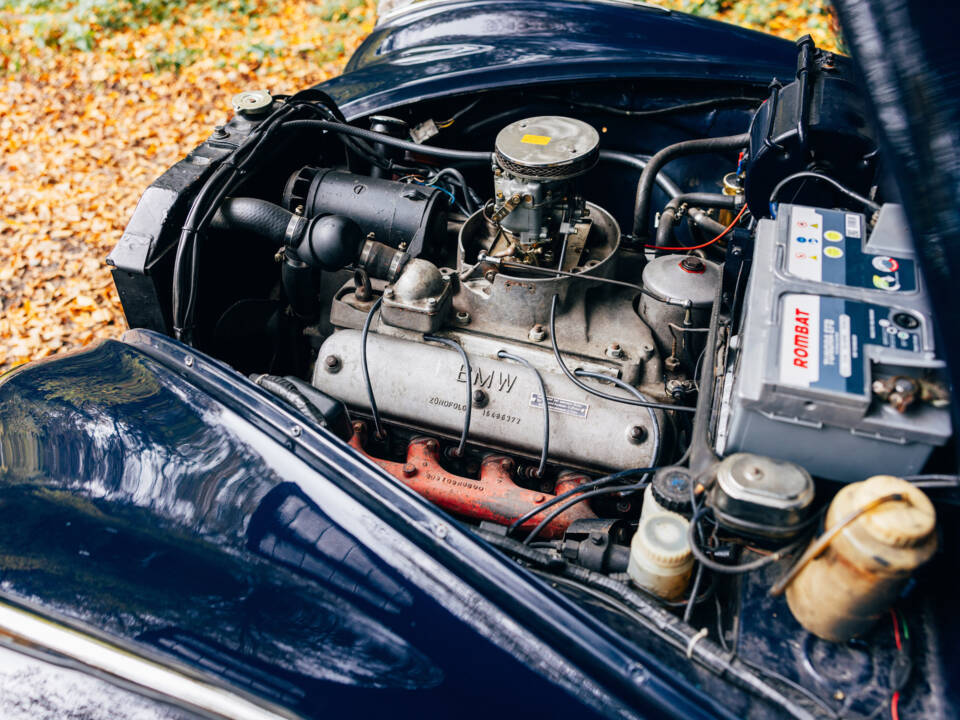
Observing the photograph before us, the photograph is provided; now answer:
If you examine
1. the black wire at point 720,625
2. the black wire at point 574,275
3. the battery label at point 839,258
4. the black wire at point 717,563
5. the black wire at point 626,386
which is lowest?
the black wire at point 720,625

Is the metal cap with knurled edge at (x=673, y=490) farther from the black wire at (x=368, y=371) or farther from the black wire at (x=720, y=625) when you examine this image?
the black wire at (x=368, y=371)

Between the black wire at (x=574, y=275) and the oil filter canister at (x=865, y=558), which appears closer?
the oil filter canister at (x=865, y=558)

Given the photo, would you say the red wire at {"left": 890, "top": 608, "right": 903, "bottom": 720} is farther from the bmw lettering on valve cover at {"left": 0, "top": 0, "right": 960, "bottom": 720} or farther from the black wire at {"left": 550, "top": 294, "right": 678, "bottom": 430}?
the black wire at {"left": 550, "top": 294, "right": 678, "bottom": 430}

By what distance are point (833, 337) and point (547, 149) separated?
83 centimetres

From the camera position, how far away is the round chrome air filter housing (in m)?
1.72

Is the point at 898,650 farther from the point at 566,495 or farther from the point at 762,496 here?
the point at 566,495

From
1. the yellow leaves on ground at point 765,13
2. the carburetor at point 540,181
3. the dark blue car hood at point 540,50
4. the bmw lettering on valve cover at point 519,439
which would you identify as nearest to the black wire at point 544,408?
the bmw lettering on valve cover at point 519,439

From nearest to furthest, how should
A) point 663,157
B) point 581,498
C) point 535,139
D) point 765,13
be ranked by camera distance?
1. point 581,498
2. point 535,139
3. point 663,157
4. point 765,13

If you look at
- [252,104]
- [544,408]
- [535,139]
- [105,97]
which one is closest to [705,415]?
[544,408]

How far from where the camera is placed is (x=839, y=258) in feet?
4.50

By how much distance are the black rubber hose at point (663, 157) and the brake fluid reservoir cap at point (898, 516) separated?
3.95ft

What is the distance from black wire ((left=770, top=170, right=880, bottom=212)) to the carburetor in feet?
1.39

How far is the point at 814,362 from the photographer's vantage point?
1181 mm

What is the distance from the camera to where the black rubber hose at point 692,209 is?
2049mm
